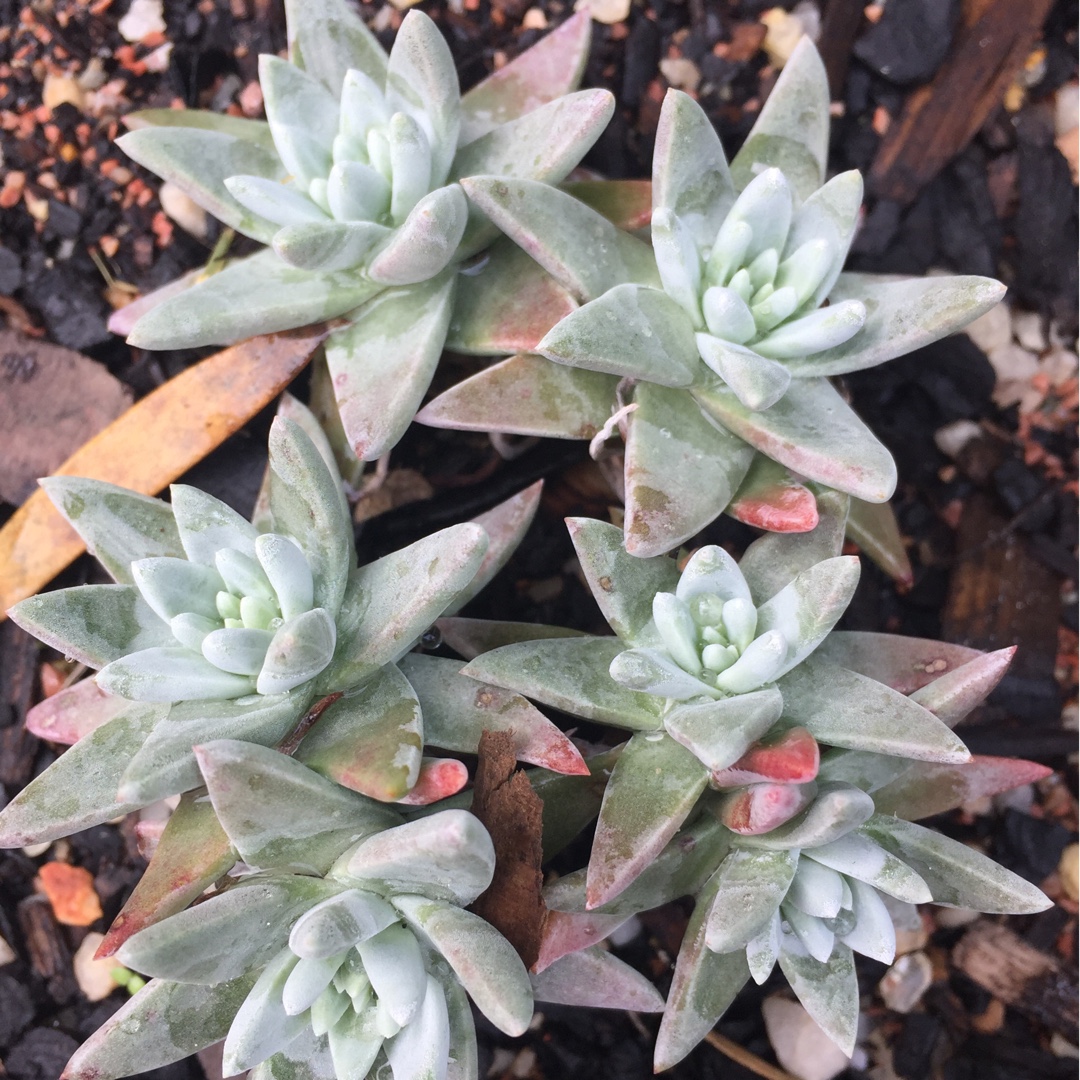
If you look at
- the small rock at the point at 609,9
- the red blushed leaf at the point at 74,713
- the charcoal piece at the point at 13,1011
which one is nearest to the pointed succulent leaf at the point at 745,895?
the red blushed leaf at the point at 74,713

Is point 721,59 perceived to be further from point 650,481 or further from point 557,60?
point 650,481

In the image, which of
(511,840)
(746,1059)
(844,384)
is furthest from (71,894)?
(844,384)

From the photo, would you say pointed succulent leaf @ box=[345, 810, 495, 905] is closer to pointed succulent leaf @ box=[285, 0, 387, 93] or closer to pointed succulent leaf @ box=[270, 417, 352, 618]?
pointed succulent leaf @ box=[270, 417, 352, 618]

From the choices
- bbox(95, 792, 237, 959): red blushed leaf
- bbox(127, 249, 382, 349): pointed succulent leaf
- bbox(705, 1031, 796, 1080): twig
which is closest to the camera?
bbox(95, 792, 237, 959): red blushed leaf

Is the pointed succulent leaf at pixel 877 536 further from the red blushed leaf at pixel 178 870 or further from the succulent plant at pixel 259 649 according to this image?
the red blushed leaf at pixel 178 870

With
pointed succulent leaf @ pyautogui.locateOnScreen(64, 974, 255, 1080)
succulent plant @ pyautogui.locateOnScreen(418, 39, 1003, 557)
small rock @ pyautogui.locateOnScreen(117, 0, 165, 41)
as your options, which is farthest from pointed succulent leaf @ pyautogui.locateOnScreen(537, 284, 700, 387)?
small rock @ pyautogui.locateOnScreen(117, 0, 165, 41)

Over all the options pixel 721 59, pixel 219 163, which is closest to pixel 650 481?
pixel 219 163
